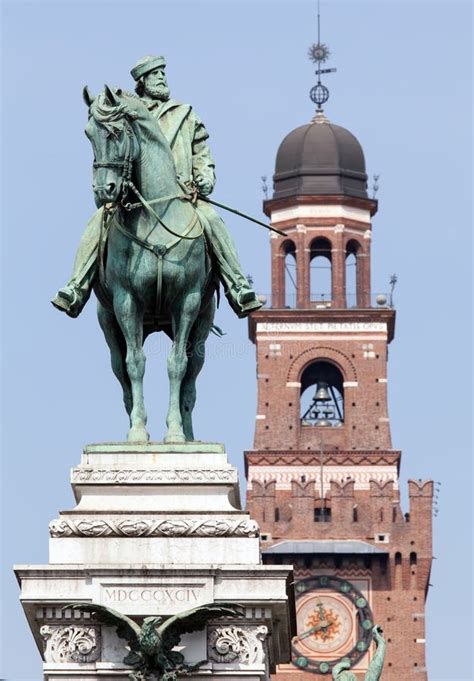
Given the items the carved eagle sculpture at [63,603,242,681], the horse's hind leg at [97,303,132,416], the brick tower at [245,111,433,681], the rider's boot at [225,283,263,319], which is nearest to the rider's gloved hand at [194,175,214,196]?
the rider's boot at [225,283,263,319]

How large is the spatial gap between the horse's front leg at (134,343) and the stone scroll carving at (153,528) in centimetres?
138

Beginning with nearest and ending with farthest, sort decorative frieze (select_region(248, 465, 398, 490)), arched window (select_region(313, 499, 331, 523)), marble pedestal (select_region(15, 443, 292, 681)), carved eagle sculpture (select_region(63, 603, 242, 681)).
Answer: carved eagle sculpture (select_region(63, 603, 242, 681))
marble pedestal (select_region(15, 443, 292, 681))
arched window (select_region(313, 499, 331, 523))
decorative frieze (select_region(248, 465, 398, 490))

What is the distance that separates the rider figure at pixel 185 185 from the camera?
2767 centimetres

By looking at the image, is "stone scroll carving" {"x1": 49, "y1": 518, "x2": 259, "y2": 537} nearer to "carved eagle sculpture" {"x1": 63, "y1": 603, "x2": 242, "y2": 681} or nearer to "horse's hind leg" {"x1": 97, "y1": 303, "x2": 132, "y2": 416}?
"carved eagle sculpture" {"x1": 63, "y1": 603, "x2": 242, "y2": 681}

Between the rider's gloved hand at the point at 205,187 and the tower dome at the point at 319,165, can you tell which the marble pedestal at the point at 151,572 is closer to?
the rider's gloved hand at the point at 205,187

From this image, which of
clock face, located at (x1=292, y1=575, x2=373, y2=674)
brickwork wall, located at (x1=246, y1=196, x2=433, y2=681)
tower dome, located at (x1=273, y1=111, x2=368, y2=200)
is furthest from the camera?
tower dome, located at (x1=273, y1=111, x2=368, y2=200)

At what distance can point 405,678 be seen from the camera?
495 feet

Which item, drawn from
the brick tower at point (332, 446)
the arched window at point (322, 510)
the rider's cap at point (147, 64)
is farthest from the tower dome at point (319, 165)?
the rider's cap at point (147, 64)

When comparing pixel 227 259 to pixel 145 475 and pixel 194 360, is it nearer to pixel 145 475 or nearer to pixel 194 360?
pixel 194 360

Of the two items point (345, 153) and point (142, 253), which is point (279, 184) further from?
point (142, 253)

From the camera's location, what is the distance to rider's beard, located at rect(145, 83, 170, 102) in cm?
2872

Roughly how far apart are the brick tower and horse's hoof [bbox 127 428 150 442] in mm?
119272

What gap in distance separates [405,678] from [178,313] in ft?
408

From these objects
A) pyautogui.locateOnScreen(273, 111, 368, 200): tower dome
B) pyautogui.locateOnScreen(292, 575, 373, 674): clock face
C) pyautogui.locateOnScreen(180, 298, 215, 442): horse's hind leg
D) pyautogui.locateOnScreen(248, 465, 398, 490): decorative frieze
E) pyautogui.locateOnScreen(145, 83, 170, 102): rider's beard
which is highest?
pyautogui.locateOnScreen(273, 111, 368, 200): tower dome
